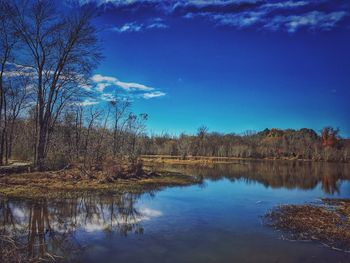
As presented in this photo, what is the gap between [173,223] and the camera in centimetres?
1152

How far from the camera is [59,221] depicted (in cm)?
1078

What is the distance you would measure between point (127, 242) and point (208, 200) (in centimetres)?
901

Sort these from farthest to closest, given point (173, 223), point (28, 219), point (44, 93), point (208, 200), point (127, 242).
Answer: point (44, 93), point (208, 200), point (173, 223), point (28, 219), point (127, 242)

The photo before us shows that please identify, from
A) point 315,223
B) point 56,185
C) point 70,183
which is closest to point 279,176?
point 315,223

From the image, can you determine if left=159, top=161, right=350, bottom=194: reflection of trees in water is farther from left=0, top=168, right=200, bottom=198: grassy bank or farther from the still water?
the still water

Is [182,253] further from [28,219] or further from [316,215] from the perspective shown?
[316,215]

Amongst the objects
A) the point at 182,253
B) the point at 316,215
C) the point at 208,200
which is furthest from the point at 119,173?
the point at 182,253

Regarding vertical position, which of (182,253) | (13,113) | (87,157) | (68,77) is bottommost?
(182,253)

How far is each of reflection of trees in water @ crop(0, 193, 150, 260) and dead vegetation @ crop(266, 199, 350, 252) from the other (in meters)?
5.35

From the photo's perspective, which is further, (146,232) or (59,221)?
(59,221)

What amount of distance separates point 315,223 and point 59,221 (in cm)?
957

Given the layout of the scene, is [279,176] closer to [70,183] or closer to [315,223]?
[315,223]

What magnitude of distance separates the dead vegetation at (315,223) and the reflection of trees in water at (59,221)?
17.6 feet

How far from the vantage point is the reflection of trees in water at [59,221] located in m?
8.05
